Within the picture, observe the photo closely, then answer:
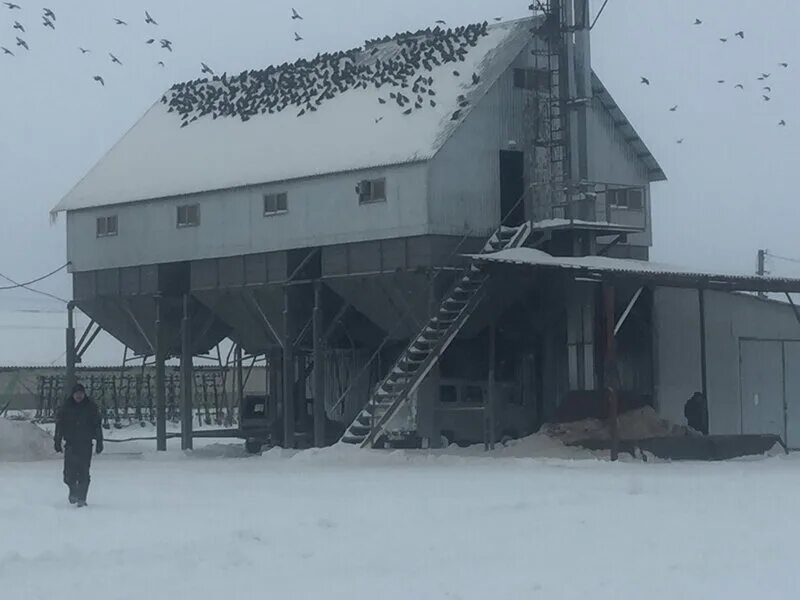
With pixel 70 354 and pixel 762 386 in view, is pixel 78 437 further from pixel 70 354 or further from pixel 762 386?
pixel 70 354

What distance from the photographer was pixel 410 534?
65.3 feet

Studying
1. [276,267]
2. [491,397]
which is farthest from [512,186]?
[276,267]

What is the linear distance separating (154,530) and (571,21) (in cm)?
2338

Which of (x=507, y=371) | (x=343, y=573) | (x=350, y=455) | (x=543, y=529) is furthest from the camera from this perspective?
(x=507, y=371)

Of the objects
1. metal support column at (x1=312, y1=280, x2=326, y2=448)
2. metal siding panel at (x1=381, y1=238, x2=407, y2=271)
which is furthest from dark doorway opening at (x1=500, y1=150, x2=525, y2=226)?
metal support column at (x1=312, y1=280, x2=326, y2=448)

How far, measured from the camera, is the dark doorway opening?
40094 millimetres

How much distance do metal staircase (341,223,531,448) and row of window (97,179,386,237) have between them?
3.21 metres

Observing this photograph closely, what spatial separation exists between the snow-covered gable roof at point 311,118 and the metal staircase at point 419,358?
131 inches

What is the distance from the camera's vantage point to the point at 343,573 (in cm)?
1684

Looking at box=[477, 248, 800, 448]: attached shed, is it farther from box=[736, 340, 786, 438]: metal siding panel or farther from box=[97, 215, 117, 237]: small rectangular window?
box=[97, 215, 117, 237]: small rectangular window

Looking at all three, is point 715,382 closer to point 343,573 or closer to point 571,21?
point 571,21

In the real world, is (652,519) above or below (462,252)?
below

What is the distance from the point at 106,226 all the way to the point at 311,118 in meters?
7.00

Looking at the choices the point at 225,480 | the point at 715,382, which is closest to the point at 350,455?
the point at 225,480
